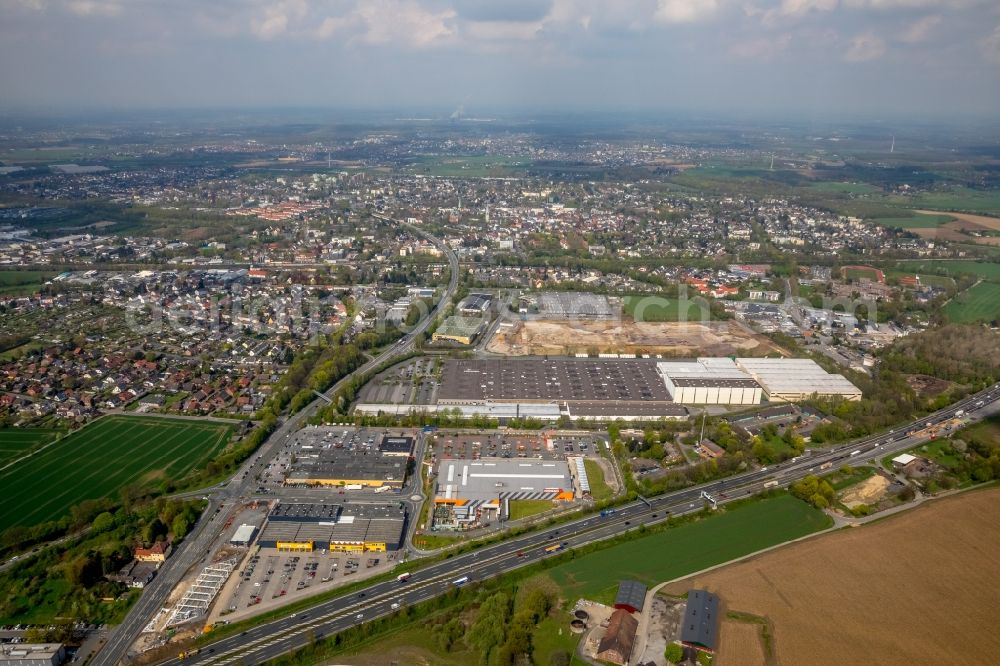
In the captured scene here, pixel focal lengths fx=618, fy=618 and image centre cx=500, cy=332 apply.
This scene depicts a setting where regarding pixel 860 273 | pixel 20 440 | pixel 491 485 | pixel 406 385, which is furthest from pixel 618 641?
pixel 860 273

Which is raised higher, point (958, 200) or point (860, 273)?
point (958, 200)

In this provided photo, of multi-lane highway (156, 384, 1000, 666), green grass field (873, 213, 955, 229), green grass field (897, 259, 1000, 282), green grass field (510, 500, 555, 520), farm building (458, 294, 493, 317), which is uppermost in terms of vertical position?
green grass field (873, 213, 955, 229)

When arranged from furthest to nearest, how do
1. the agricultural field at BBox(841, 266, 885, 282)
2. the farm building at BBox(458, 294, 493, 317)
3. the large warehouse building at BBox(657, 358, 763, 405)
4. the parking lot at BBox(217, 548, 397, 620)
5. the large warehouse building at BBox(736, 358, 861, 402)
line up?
the agricultural field at BBox(841, 266, 885, 282), the farm building at BBox(458, 294, 493, 317), the large warehouse building at BBox(736, 358, 861, 402), the large warehouse building at BBox(657, 358, 763, 405), the parking lot at BBox(217, 548, 397, 620)

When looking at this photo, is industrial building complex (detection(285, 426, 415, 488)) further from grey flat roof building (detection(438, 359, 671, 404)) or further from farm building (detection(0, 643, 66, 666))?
farm building (detection(0, 643, 66, 666))

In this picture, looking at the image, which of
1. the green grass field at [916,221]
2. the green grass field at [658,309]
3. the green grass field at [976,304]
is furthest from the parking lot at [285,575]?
the green grass field at [916,221]

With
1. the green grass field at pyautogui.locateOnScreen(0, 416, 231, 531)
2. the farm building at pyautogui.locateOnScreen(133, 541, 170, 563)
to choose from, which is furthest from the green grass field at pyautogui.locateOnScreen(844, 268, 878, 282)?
the farm building at pyautogui.locateOnScreen(133, 541, 170, 563)

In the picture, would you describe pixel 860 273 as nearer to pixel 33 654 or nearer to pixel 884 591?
pixel 884 591

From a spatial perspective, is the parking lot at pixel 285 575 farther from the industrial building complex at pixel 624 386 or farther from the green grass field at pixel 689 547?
the industrial building complex at pixel 624 386
